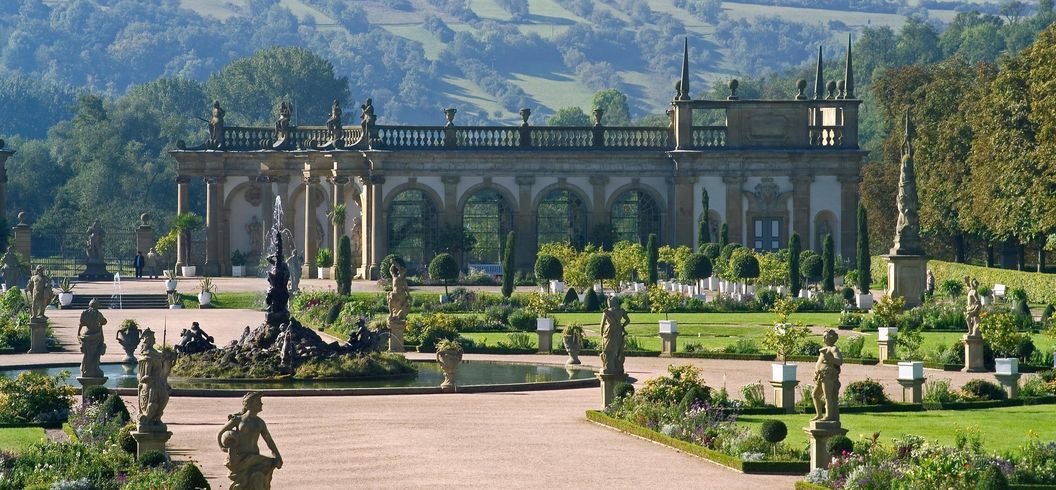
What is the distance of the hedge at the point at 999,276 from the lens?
64438mm

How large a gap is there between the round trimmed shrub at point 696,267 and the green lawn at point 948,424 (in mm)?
32171

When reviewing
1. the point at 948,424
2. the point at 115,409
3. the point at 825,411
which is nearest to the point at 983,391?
the point at 948,424

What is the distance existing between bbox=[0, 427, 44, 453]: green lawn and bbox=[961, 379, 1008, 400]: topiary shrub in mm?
15712

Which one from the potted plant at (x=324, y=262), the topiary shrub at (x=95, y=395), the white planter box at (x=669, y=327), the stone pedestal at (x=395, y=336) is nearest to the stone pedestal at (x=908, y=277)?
the white planter box at (x=669, y=327)

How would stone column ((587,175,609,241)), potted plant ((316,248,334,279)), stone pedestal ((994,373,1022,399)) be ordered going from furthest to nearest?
stone column ((587,175,609,241))
potted plant ((316,248,334,279))
stone pedestal ((994,373,1022,399))

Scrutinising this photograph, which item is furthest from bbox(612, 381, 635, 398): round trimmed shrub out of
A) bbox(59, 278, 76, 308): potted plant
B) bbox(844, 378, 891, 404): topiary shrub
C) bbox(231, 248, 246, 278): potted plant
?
bbox(231, 248, 246, 278): potted plant

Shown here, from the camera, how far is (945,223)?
79.9 meters

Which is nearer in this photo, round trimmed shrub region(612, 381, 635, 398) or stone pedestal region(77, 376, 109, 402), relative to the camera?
round trimmed shrub region(612, 381, 635, 398)

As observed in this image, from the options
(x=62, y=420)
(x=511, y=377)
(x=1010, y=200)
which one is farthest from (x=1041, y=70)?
(x=62, y=420)

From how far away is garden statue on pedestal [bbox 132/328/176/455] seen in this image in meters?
28.6

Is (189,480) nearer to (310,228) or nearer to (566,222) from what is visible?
(310,228)

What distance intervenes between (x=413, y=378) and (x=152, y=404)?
13.6 meters

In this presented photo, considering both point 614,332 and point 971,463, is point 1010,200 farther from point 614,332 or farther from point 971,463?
point 971,463

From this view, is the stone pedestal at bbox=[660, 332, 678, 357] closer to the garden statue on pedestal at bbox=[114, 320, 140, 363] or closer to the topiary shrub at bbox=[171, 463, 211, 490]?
the garden statue on pedestal at bbox=[114, 320, 140, 363]
